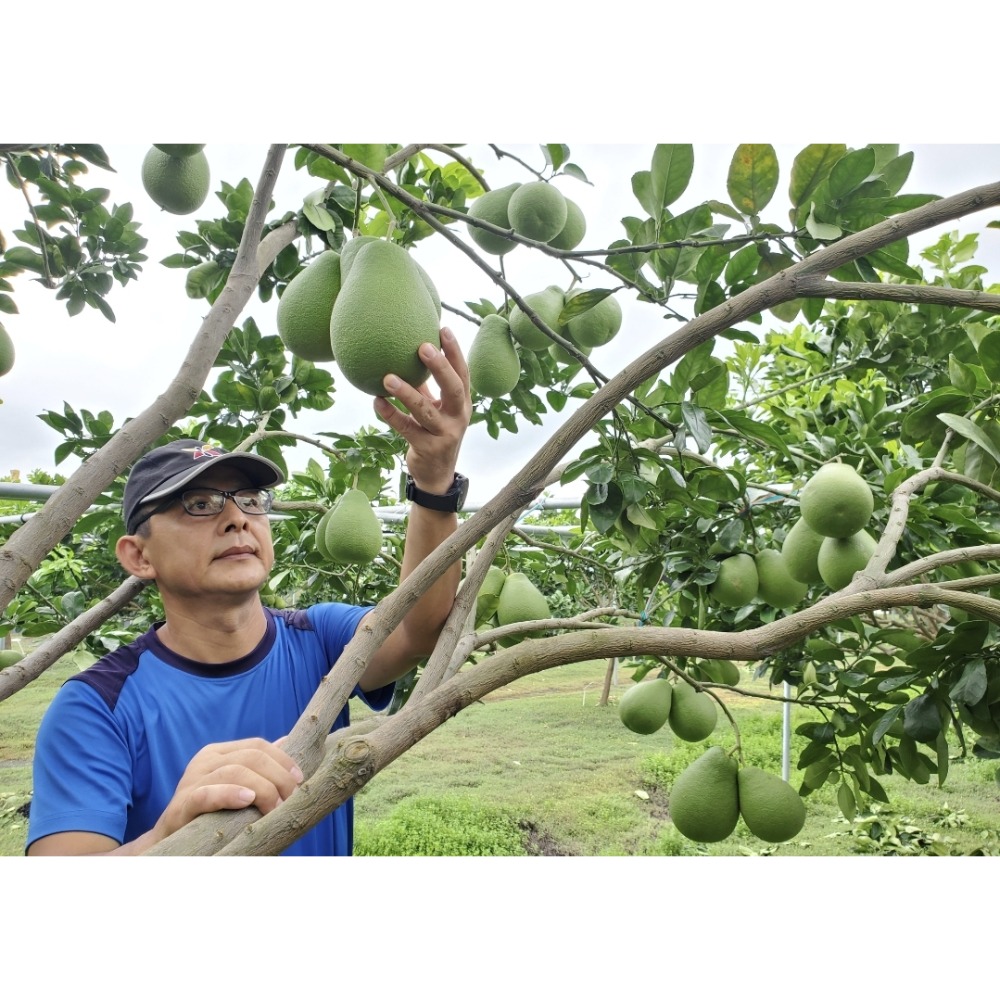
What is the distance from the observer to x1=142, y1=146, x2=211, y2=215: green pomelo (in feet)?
3.00

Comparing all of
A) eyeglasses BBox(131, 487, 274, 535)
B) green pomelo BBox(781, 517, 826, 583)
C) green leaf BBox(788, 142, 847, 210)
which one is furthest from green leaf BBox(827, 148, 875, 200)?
eyeglasses BBox(131, 487, 274, 535)

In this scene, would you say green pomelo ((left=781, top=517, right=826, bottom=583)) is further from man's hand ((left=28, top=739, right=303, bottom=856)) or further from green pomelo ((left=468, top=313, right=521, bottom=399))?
man's hand ((left=28, top=739, right=303, bottom=856))

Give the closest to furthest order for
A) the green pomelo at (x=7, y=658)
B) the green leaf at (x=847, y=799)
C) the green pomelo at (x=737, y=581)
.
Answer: the green pomelo at (x=737, y=581), the green leaf at (x=847, y=799), the green pomelo at (x=7, y=658)

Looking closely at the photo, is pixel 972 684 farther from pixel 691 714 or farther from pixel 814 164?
pixel 814 164

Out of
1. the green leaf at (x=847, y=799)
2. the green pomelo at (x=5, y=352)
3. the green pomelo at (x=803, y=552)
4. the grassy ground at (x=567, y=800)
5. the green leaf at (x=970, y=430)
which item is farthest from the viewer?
the grassy ground at (x=567, y=800)

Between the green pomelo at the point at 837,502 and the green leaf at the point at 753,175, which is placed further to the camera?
the green pomelo at the point at 837,502

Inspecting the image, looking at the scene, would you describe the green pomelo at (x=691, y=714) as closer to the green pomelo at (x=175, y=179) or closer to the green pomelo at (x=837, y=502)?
the green pomelo at (x=837, y=502)

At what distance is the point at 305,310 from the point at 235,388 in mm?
692

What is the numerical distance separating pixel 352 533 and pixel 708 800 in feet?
2.18

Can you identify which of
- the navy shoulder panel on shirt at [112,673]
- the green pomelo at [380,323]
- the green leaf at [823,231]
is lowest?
the navy shoulder panel on shirt at [112,673]

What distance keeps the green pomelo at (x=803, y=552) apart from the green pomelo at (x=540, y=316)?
1.75 feet

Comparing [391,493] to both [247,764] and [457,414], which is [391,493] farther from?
[247,764]

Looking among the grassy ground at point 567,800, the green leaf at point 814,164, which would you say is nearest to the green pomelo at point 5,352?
the green leaf at point 814,164

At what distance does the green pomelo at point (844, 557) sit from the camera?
1092 mm
